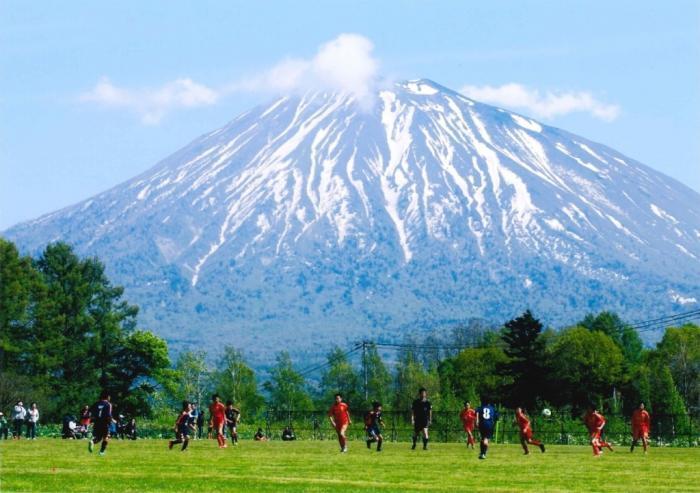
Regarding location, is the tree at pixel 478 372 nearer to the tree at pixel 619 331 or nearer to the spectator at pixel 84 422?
the tree at pixel 619 331

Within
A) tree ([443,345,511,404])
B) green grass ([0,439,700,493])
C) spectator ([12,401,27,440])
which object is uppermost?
tree ([443,345,511,404])

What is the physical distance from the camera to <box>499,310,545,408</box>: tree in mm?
100875

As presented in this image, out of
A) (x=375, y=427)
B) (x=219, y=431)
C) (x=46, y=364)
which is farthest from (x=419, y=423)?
(x=46, y=364)

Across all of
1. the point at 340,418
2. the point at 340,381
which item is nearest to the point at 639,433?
the point at 340,418

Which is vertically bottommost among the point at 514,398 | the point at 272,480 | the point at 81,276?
the point at 272,480

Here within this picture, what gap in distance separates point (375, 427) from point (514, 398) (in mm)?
54455

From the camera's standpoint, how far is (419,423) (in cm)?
4775

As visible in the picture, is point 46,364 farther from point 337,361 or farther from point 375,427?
point 337,361

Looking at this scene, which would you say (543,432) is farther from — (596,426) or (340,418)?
(340,418)

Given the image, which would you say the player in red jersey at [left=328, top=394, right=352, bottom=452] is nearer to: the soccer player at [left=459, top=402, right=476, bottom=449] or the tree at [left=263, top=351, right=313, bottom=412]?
the soccer player at [left=459, top=402, right=476, bottom=449]

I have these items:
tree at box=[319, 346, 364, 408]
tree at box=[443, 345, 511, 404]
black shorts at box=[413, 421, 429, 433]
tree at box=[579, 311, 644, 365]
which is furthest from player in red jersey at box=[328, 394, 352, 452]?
tree at box=[579, 311, 644, 365]

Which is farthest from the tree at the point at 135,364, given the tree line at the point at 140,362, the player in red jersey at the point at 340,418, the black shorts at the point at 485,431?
the black shorts at the point at 485,431

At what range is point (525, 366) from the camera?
101188mm

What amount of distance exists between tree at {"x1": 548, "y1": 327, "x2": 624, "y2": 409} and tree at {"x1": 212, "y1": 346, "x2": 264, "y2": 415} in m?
33.2
